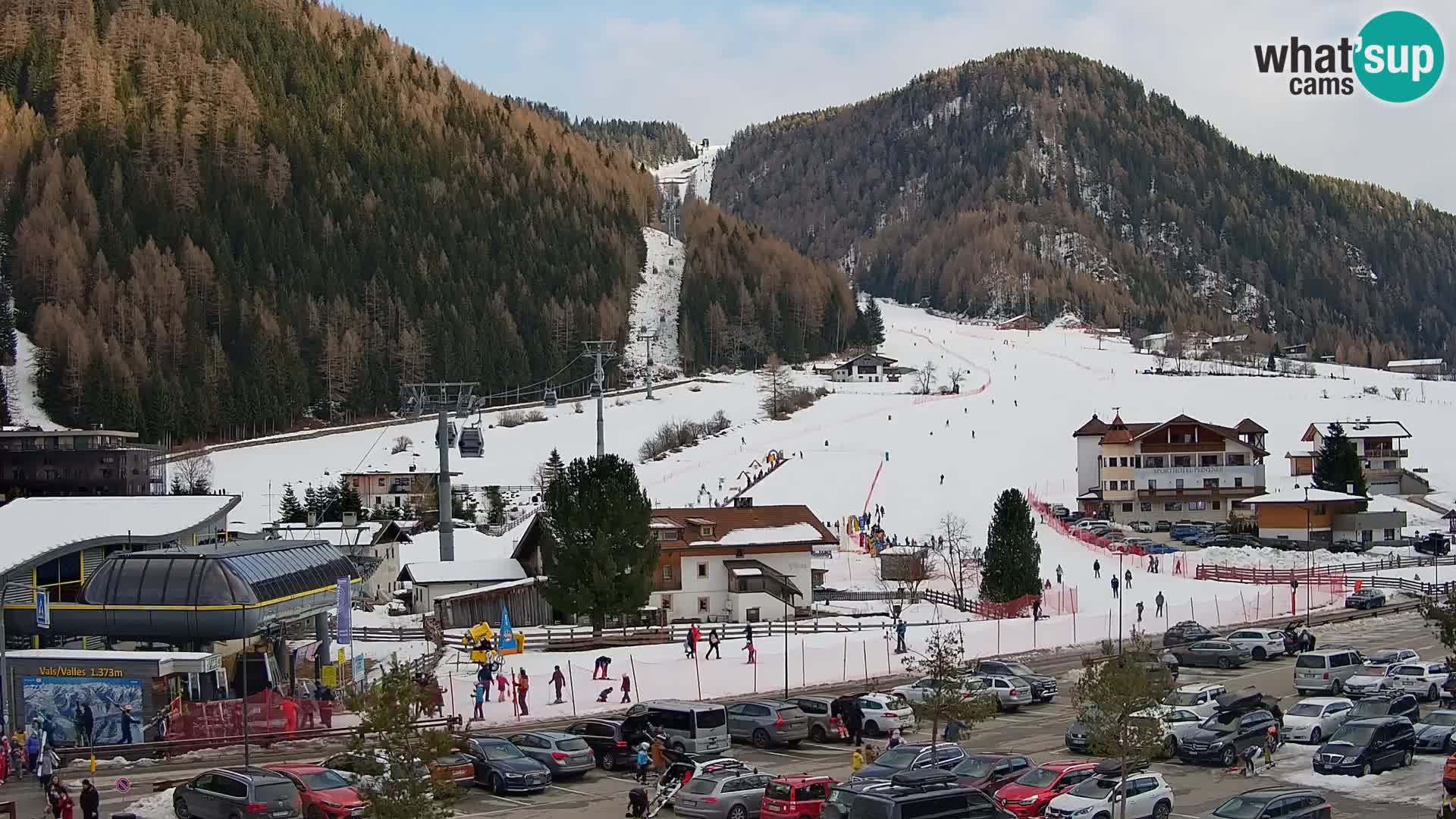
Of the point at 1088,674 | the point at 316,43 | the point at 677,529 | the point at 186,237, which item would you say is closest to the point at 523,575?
the point at 677,529

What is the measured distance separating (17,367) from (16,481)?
175ft

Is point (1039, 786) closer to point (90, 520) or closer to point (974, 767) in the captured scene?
point (974, 767)

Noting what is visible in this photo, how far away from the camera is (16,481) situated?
71.2 m

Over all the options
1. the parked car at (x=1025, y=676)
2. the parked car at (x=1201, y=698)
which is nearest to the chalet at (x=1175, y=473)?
the parked car at (x=1025, y=676)

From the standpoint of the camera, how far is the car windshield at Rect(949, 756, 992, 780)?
23.6 metres

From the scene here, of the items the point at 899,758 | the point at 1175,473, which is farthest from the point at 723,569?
the point at 1175,473

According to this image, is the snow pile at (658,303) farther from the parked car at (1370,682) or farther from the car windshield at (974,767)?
the car windshield at (974,767)

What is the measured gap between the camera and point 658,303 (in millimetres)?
163625

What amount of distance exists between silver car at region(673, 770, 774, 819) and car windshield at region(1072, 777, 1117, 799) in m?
4.40

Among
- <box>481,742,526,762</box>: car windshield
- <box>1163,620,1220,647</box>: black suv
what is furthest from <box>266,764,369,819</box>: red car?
<box>1163,620,1220,647</box>: black suv

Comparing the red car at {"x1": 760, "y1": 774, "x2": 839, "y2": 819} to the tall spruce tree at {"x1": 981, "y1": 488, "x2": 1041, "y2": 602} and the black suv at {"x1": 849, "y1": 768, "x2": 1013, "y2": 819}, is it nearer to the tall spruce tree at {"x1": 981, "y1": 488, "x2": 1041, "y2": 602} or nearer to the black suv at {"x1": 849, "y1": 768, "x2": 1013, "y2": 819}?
the black suv at {"x1": 849, "y1": 768, "x2": 1013, "y2": 819}

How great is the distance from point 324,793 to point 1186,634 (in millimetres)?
25403

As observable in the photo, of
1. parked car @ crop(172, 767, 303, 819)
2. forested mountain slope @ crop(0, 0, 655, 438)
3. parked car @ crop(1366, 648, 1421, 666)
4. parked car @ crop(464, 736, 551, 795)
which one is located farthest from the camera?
forested mountain slope @ crop(0, 0, 655, 438)

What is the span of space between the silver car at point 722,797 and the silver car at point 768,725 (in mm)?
5541
